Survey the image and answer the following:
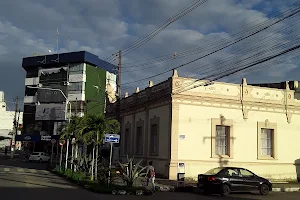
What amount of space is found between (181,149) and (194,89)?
432 centimetres

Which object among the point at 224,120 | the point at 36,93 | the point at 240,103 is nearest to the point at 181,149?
the point at 224,120

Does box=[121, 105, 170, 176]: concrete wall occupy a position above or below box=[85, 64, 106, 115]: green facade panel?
below

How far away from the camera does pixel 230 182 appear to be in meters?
20.0

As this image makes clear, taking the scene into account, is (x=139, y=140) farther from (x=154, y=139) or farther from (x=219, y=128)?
(x=219, y=128)

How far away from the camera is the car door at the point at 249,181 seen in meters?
20.4

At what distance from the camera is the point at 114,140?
71.1 ft

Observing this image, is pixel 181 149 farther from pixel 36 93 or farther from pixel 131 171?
pixel 36 93

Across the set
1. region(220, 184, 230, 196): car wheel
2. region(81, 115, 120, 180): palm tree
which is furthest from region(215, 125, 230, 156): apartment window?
region(220, 184, 230, 196): car wheel

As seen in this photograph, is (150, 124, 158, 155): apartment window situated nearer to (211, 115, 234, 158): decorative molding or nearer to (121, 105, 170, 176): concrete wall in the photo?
(121, 105, 170, 176): concrete wall

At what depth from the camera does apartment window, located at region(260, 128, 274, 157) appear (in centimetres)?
2982

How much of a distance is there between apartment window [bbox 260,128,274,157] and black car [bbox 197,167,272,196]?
8969 mm

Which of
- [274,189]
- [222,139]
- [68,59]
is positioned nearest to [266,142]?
[222,139]

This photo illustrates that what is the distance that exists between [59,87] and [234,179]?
65.0 metres

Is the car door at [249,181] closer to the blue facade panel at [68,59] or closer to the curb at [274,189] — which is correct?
the curb at [274,189]
